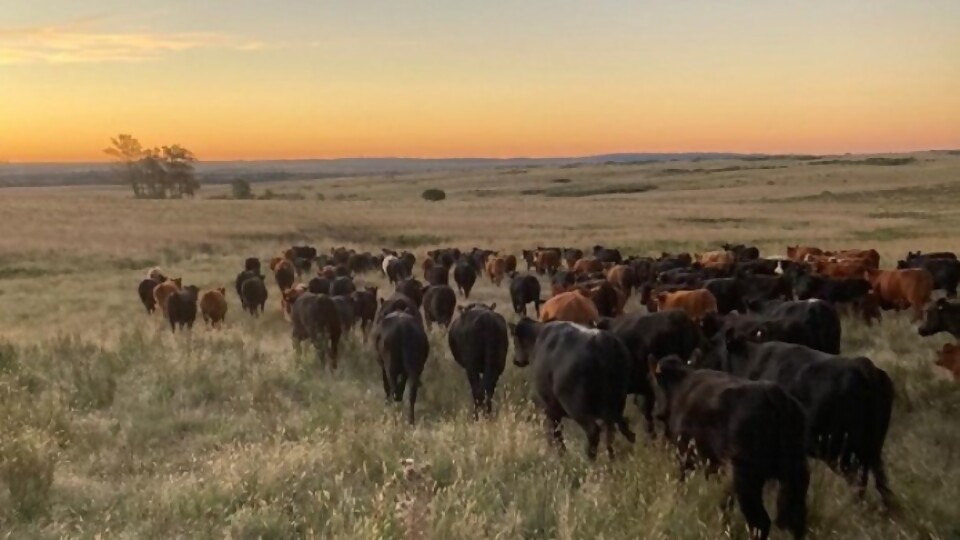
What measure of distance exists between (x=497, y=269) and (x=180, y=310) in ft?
36.5

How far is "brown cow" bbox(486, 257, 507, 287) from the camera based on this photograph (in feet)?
85.7

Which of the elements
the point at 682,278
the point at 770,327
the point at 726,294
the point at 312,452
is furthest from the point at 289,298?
the point at 312,452

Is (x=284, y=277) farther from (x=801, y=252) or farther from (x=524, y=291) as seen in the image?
(x=801, y=252)

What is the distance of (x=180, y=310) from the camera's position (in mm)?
16984

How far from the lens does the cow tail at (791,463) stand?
5703 mm

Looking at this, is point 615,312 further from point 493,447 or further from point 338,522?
point 338,522

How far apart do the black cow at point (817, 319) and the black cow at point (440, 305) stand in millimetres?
6019

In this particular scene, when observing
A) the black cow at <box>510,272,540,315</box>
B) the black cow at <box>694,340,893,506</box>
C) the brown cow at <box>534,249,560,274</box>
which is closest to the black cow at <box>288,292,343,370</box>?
the black cow at <box>510,272,540,315</box>

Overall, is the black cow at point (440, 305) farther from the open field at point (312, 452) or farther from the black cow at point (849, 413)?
the black cow at point (849, 413)

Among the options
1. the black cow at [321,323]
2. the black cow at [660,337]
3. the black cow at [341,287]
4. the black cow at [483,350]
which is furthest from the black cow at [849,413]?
the black cow at [341,287]

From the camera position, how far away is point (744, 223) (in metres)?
49.0

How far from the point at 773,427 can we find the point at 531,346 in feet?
14.4

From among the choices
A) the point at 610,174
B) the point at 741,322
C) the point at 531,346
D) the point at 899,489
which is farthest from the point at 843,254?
the point at 610,174

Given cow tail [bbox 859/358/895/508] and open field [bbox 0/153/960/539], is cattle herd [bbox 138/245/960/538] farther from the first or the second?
open field [bbox 0/153/960/539]
